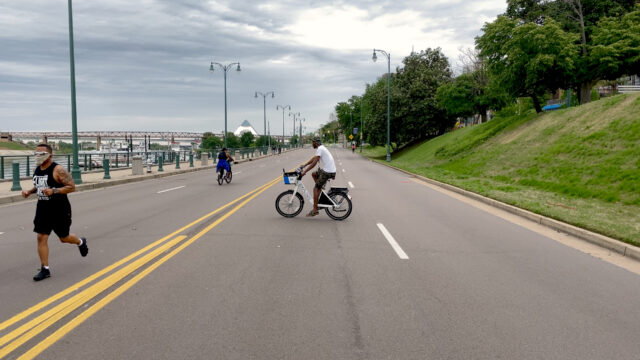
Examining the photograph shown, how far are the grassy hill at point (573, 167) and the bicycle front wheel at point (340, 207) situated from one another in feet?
15.1

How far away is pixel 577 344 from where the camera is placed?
3.79m

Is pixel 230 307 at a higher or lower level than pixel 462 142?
lower

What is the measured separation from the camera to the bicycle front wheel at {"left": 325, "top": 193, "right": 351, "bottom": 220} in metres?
10.3

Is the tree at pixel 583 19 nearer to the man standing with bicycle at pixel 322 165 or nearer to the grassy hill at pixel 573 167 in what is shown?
the grassy hill at pixel 573 167

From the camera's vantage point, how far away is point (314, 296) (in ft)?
16.2

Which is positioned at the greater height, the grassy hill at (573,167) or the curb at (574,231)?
the grassy hill at (573,167)

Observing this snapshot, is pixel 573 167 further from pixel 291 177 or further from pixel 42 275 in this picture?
pixel 42 275

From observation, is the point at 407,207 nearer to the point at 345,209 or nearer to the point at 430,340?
the point at 345,209

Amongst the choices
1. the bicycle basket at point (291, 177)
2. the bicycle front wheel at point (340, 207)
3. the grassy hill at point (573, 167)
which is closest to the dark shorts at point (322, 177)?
the bicycle front wheel at point (340, 207)

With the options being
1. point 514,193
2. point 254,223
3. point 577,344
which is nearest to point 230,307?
point 577,344

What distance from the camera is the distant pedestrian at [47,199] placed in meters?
5.57

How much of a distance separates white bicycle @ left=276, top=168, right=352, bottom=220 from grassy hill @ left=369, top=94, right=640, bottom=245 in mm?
4680

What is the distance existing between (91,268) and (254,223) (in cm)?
401

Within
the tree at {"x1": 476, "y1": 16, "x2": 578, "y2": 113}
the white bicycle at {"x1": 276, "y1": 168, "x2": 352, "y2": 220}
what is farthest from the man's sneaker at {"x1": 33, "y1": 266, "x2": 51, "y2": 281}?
the tree at {"x1": 476, "y1": 16, "x2": 578, "y2": 113}
